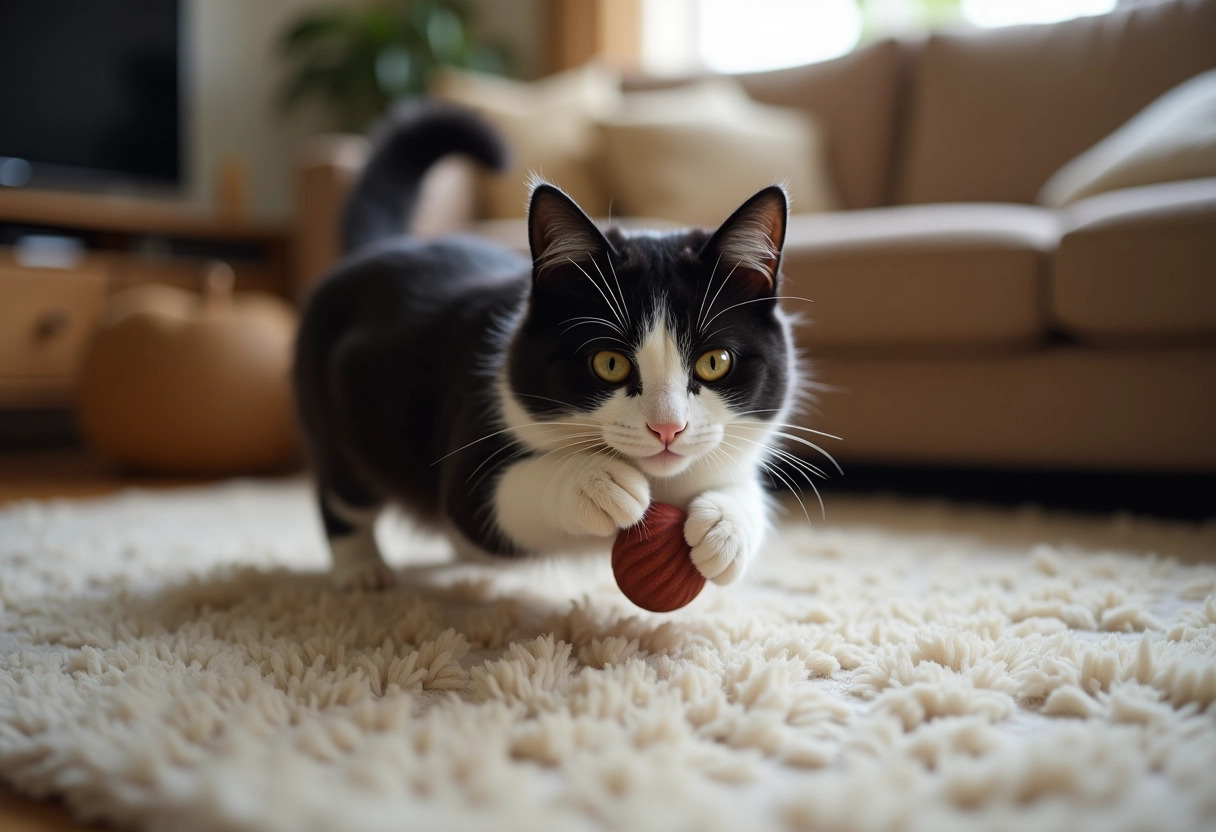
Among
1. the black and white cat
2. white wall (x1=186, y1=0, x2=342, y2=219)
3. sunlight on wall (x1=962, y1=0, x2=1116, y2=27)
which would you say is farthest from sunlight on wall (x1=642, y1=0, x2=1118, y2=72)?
the black and white cat

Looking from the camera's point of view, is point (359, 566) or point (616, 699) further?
point (359, 566)

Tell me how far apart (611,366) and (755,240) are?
22 cm

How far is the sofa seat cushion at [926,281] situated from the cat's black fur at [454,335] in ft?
2.36

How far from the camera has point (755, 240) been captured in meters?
0.96

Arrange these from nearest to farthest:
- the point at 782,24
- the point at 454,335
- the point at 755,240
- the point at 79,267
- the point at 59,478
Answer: the point at 755,240, the point at 454,335, the point at 59,478, the point at 79,267, the point at 782,24

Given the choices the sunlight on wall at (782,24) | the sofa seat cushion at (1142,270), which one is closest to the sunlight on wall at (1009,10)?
the sunlight on wall at (782,24)

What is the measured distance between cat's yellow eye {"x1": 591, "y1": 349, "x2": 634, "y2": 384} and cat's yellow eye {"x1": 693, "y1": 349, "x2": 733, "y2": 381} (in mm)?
74

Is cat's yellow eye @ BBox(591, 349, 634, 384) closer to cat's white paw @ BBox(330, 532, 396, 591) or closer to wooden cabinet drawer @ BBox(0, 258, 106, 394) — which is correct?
cat's white paw @ BBox(330, 532, 396, 591)

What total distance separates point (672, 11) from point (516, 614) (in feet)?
12.0

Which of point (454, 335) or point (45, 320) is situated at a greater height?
point (454, 335)

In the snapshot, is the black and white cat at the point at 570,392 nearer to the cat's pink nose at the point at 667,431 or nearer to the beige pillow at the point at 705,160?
the cat's pink nose at the point at 667,431

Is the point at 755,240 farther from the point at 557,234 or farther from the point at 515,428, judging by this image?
the point at 515,428

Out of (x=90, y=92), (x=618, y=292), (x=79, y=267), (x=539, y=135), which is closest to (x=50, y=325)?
(x=79, y=267)

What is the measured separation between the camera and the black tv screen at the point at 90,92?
296 centimetres
